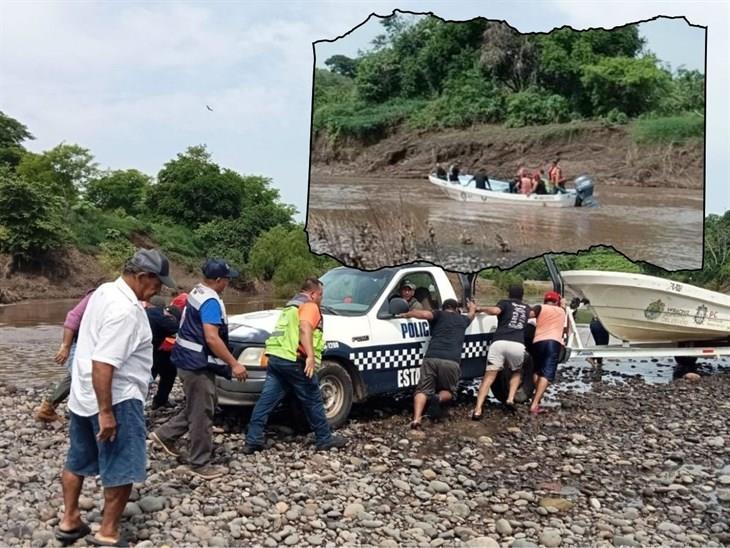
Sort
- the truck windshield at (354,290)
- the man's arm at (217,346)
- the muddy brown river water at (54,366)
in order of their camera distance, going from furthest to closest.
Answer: the muddy brown river water at (54,366), the truck windshield at (354,290), the man's arm at (217,346)

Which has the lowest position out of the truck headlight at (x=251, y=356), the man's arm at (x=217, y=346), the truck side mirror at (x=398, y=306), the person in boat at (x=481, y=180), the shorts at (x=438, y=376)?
the shorts at (x=438, y=376)

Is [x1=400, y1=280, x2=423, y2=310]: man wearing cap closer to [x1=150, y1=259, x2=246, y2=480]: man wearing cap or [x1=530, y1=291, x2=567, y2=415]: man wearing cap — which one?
[x1=530, y1=291, x2=567, y2=415]: man wearing cap

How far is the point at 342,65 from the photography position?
438 cm

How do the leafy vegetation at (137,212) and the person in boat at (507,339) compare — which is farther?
the leafy vegetation at (137,212)

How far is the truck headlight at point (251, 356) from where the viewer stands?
7586 millimetres

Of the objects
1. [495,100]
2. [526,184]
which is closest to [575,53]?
[495,100]

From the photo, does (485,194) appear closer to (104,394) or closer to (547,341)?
(104,394)

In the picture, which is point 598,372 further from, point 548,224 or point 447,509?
point 548,224

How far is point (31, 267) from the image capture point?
41.4 meters

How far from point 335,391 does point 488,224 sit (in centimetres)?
386

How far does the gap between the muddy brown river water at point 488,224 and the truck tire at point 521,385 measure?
508cm

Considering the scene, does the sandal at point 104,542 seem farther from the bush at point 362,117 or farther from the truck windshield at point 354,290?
the truck windshield at point 354,290

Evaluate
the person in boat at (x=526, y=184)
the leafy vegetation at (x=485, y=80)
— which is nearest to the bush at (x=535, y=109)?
the leafy vegetation at (x=485, y=80)

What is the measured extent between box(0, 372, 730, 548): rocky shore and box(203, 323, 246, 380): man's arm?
98 cm
